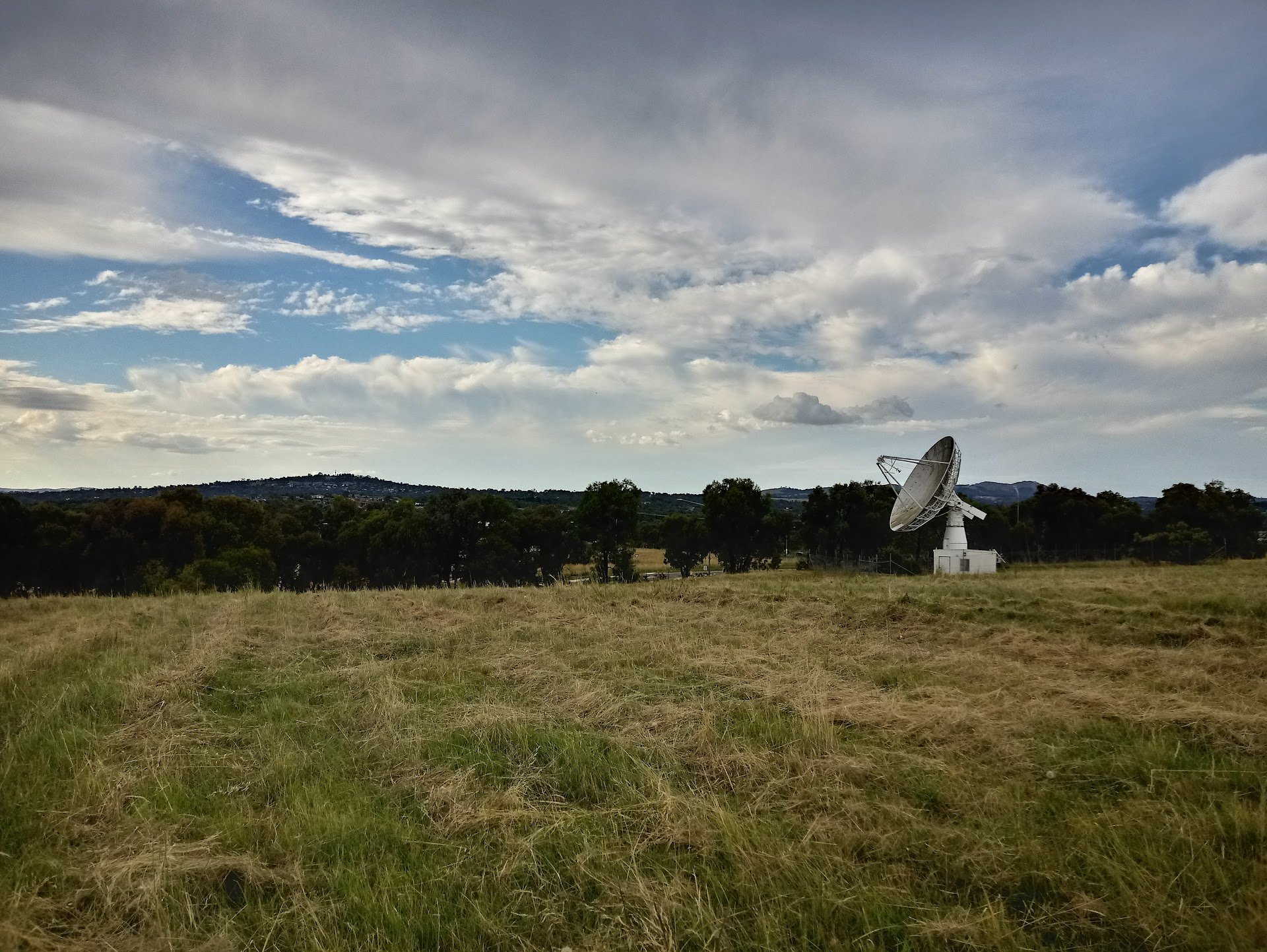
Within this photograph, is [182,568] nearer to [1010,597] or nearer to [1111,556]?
[1010,597]

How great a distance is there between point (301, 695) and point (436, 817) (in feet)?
16.0

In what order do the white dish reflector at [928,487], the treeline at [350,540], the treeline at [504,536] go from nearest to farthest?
the white dish reflector at [928,487] < the treeline at [350,540] < the treeline at [504,536]

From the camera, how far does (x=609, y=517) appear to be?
53.4 meters

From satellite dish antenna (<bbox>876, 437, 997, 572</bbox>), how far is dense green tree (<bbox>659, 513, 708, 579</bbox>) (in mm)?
28024

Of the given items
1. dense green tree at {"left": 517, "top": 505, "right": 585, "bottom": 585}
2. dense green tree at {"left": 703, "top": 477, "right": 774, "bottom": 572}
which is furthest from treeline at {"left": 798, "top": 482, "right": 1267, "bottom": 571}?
dense green tree at {"left": 517, "top": 505, "right": 585, "bottom": 585}

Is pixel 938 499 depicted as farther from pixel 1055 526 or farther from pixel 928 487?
pixel 1055 526

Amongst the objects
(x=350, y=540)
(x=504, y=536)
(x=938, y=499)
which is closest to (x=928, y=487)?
(x=938, y=499)

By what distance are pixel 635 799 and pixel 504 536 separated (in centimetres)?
5167

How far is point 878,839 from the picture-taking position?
511 centimetres

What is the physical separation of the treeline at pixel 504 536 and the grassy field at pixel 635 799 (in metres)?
37.3

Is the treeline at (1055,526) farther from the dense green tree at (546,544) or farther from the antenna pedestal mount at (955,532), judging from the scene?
the dense green tree at (546,544)

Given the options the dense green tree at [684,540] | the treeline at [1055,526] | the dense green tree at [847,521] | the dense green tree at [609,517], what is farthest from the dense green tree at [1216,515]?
the dense green tree at [609,517]

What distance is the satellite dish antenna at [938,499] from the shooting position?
34594 mm

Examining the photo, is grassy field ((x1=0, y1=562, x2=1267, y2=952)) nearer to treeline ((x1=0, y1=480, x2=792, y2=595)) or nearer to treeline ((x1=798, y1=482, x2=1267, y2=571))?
treeline ((x1=0, y1=480, x2=792, y2=595))
